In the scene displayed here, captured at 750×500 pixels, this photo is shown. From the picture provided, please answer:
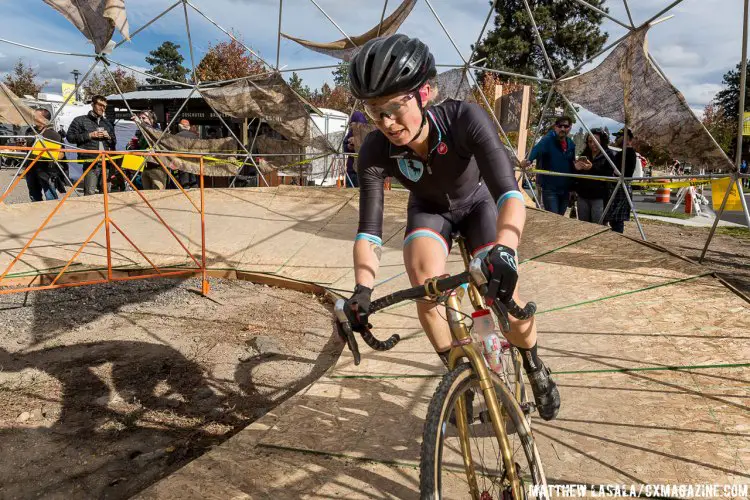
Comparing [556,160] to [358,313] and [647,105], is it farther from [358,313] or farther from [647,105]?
[358,313]

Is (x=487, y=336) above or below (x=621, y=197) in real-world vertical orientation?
below

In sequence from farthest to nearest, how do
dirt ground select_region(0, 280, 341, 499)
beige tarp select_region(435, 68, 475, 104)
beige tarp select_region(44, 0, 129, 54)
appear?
1. beige tarp select_region(435, 68, 475, 104)
2. beige tarp select_region(44, 0, 129, 54)
3. dirt ground select_region(0, 280, 341, 499)

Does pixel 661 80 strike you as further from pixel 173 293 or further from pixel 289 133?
pixel 289 133

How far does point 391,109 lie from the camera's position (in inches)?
97.3

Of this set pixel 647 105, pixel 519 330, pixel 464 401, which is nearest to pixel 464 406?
pixel 464 401

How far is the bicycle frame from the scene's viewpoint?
1972 mm

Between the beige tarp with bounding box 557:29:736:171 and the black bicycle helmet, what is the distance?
586 centimetres

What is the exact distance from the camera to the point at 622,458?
9.13ft

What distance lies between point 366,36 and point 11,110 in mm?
7589

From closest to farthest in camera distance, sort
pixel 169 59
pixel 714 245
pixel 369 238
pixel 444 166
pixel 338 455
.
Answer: pixel 369 238, pixel 444 166, pixel 338 455, pixel 714 245, pixel 169 59

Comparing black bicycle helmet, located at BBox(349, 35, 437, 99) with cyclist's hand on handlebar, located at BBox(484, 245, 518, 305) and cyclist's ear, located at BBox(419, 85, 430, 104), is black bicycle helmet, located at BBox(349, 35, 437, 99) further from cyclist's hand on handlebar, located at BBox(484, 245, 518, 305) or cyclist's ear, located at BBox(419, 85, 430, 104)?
cyclist's hand on handlebar, located at BBox(484, 245, 518, 305)

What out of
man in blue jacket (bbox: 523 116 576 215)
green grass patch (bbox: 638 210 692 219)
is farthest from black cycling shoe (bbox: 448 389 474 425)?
green grass patch (bbox: 638 210 692 219)

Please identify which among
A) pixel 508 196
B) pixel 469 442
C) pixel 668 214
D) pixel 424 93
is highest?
pixel 424 93

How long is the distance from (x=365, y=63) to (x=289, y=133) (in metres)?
10.7
